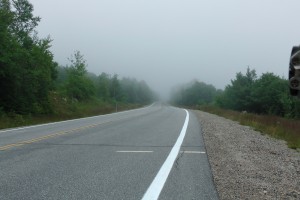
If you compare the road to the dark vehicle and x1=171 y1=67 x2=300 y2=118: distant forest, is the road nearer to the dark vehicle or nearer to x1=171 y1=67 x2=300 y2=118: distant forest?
the dark vehicle

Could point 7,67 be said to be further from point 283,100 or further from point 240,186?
point 283,100

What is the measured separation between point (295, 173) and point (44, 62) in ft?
89.5

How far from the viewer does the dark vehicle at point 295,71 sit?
159 inches

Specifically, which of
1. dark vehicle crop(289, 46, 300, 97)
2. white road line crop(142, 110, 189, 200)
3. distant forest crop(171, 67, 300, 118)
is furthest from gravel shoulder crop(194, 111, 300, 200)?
distant forest crop(171, 67, 300, 118)

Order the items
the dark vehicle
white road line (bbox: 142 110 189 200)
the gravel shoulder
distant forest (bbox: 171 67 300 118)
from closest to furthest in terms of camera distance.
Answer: the dark vehicle < white road line (bbox: 142 110 189 200) < the gravel shoulder < distant forest (bbox: 171 67 300 118)

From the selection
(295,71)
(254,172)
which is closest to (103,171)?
(254,172)

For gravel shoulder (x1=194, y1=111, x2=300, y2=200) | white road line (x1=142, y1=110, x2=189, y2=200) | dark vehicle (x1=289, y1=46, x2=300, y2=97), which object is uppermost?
dark vehicle (x1=289, y1=46, x2=300, y2=97)

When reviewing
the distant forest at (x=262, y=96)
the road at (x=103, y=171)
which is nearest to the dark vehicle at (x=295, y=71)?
the road at (x=103, y=171)

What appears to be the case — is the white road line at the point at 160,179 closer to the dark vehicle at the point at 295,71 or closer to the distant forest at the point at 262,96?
the dark vehicle at the point at 295,71

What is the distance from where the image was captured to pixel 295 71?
4074mm

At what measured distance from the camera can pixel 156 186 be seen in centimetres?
691

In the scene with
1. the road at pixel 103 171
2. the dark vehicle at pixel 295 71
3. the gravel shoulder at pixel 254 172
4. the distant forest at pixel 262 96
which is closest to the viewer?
the dark vehicle at pixel 295 71

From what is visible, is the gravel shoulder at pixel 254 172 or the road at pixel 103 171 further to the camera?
the gravel shoulder at pixel 254 172

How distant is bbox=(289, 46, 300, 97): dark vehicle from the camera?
4.05 meters
